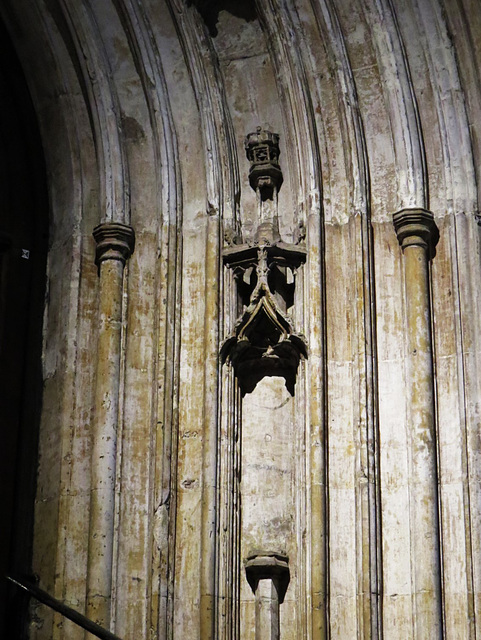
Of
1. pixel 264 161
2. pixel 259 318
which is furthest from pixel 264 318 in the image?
pixel 264 161

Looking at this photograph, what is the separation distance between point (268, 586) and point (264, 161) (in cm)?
258

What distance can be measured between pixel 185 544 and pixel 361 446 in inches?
44.4

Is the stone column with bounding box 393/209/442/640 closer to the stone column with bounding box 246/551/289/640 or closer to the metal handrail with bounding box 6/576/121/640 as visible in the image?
the stone column with bounding box 246/551/289/640

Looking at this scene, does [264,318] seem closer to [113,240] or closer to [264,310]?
[264,310]

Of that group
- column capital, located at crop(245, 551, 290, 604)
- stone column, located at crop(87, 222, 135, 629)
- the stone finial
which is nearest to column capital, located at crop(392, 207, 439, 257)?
the stone finial

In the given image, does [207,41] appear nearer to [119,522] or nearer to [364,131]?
[364,131]

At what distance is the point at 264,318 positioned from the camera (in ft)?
29.8

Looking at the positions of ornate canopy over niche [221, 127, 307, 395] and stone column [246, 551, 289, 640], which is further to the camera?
ornate canopy over niche [221, 127, 307, 395]

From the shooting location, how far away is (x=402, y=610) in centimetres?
833

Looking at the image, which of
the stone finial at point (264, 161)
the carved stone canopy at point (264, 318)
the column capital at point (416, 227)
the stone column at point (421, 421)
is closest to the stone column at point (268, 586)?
the stone column at point (421, 421)

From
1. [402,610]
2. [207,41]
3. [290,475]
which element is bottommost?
[402,610]

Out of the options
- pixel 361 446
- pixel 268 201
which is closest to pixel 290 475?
pixel 361 446

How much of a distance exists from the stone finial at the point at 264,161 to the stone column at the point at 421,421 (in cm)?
86

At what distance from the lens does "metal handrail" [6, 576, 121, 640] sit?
26.1ft
